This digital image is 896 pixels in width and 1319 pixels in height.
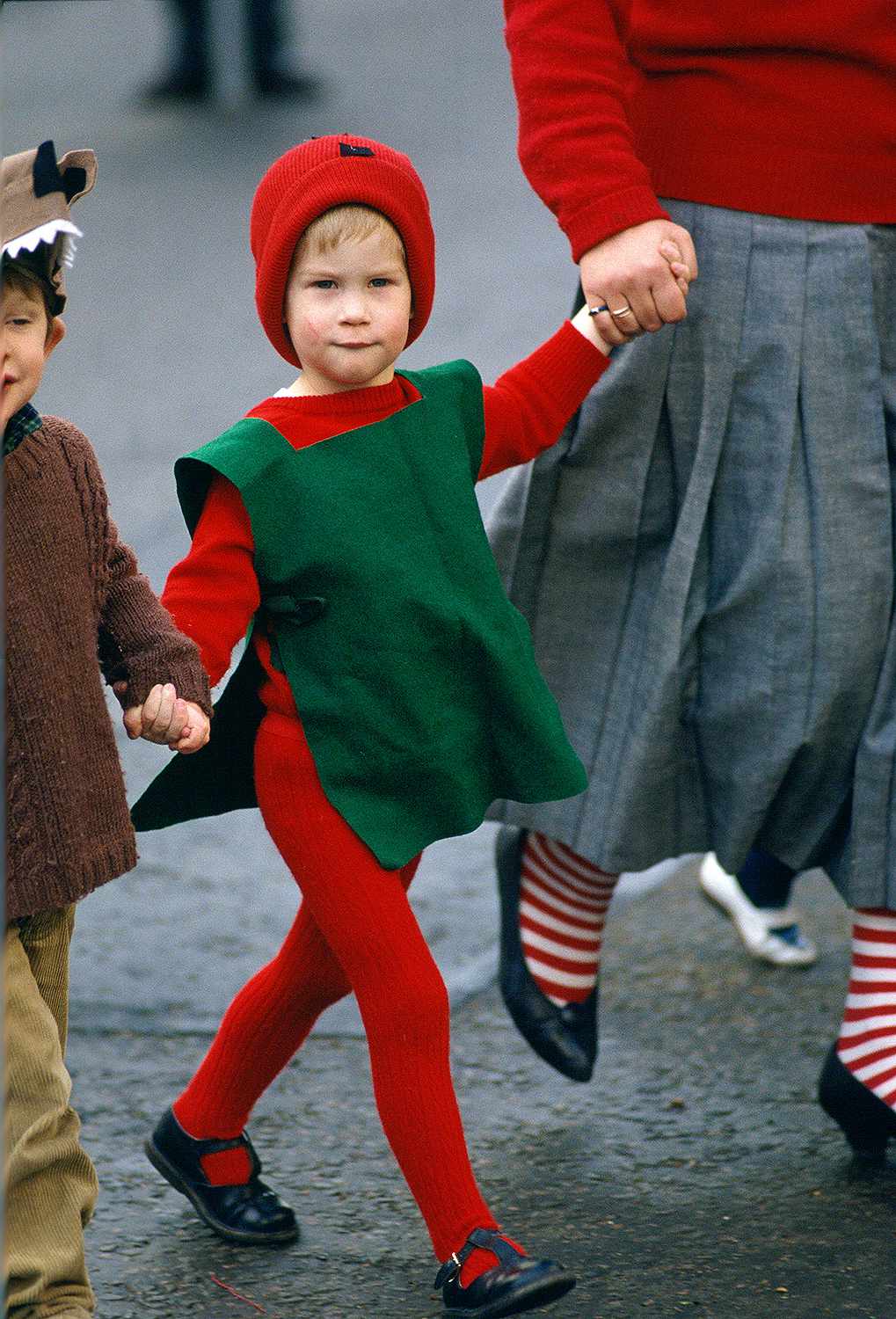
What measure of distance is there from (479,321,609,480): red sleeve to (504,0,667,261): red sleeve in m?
0.13

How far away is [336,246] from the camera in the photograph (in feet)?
7.50

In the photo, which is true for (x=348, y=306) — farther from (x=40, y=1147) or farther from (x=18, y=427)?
(x=40, y=1147)

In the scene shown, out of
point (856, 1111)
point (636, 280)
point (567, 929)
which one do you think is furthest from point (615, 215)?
point (856, 1111)

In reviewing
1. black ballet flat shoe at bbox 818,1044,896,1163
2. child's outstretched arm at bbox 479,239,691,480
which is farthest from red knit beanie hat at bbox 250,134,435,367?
black ballet flat shoe at bbox 818,1044,896,1163

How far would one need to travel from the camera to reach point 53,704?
2.08 metres

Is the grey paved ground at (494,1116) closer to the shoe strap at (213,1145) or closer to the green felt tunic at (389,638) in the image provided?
the shoe strap at (213,1145)

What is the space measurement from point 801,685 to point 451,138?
8264 millimetres

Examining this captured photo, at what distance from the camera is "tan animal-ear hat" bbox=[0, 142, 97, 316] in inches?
80.4

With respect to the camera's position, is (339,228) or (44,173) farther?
(339,228)

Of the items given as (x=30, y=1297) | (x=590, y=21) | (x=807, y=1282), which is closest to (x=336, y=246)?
(x=590, y=21)

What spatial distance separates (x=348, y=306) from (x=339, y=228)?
0.09 metres

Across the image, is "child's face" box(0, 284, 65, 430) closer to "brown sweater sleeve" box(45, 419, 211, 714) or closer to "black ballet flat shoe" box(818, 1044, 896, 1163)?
"brown sweater sleeve" box(45, 419, 211, 714)

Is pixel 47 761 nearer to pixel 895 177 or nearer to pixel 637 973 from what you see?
pixel 895 177

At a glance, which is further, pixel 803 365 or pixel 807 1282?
pixel 803 365
